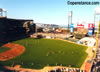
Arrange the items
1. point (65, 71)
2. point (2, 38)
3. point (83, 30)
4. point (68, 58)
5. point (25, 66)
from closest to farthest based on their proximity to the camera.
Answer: point (65, 71) → point (25, 66) → point (68, 58) → point (2, 38) → point (83, 30)

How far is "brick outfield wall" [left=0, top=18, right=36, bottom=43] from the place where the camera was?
81675 mm

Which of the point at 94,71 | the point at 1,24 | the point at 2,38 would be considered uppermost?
the point at 1,24

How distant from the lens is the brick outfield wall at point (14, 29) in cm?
8168

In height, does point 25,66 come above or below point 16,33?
below

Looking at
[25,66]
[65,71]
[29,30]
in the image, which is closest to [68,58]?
[65,71]

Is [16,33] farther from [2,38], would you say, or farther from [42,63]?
[42,63]

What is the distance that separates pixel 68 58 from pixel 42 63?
1281 cm

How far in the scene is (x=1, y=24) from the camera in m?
80.8

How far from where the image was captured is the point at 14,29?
94.1m

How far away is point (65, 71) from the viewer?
3716 cm

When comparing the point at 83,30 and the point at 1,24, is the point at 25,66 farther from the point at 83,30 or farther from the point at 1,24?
the point at 83,30

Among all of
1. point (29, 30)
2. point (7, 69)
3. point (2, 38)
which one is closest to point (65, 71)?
point (7, 69)

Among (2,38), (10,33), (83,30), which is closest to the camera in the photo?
(2,38)

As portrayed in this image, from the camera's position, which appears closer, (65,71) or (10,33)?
(65,71)
